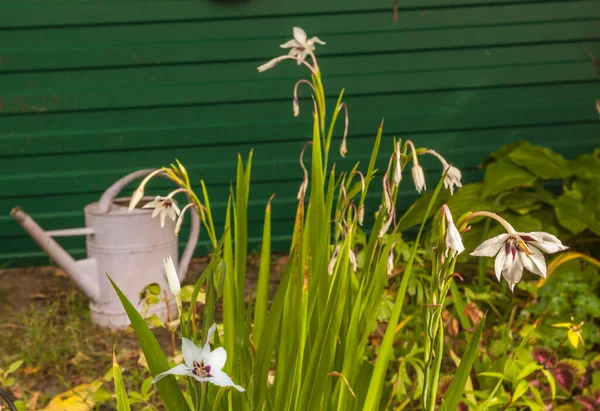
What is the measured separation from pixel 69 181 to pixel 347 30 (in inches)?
60.4

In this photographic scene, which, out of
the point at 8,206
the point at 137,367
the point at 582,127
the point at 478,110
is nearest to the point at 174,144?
the point at 8,206

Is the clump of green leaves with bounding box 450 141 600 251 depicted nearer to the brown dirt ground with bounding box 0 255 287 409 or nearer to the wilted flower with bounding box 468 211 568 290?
the brown dirt ground with bounding box 0 255 287 409

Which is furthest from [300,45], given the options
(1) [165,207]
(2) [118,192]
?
(2) [118,192]

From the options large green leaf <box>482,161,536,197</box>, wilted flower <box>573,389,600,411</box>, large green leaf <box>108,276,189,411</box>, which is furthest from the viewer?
large green leaf <box>482,161,536,197</box>

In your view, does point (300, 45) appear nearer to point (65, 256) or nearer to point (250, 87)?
point (65, 256)

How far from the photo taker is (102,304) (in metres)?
2.85

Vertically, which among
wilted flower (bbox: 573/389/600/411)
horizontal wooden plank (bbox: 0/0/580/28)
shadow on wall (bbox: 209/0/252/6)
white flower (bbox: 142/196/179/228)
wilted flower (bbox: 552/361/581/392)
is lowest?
wilted flower (bbox: 573/389/600/411)

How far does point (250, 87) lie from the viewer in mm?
3445

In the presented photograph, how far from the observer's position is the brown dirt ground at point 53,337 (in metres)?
2.47

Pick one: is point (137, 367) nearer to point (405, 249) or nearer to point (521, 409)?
point (405, 249)

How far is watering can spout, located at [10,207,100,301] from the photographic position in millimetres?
2609

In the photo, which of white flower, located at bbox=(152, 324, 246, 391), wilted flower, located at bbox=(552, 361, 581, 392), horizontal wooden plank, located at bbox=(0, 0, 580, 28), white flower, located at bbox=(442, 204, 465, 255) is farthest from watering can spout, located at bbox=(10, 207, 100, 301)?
white flower, located at bbox=(442, 204, 465, 255)

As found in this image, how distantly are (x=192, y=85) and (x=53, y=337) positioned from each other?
1.34 metres

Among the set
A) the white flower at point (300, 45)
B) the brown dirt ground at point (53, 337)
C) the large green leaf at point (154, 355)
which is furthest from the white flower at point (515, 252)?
the brown dirt ground at point (53, 337)
